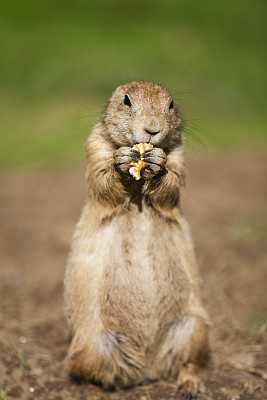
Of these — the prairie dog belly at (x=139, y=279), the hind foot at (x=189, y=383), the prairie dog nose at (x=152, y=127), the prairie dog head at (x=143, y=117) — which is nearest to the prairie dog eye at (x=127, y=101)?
the prairie dog head at (x=143, y=117)

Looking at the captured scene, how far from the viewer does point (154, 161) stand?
9.91 feet

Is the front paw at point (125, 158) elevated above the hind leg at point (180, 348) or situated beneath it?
elevated above

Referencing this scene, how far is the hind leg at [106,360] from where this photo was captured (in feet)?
10.5

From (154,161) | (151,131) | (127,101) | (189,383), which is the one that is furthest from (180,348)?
(127,101)

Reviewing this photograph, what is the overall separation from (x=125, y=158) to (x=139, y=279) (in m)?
0.85

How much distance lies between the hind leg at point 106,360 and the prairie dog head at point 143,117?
1.36 metres

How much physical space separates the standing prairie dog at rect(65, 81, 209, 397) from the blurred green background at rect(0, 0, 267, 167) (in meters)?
6.00

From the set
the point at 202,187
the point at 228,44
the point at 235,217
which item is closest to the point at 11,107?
the point at 202,187

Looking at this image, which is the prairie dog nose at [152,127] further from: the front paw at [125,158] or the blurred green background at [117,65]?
the blurred green background at [117,65]

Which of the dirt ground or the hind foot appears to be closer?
the hind foot

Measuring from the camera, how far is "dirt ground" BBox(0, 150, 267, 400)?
11.2 ft

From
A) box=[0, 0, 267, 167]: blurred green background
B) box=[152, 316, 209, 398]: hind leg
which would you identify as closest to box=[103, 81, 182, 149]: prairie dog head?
box=[152, 316, 209, 398]: hind leg

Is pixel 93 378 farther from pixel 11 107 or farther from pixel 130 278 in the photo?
pixel 11 107

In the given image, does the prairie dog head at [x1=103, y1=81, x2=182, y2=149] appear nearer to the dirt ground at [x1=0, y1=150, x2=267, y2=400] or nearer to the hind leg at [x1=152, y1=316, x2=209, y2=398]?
the hind leg at [x1=152, y1=316, x2=209, y2=398]
